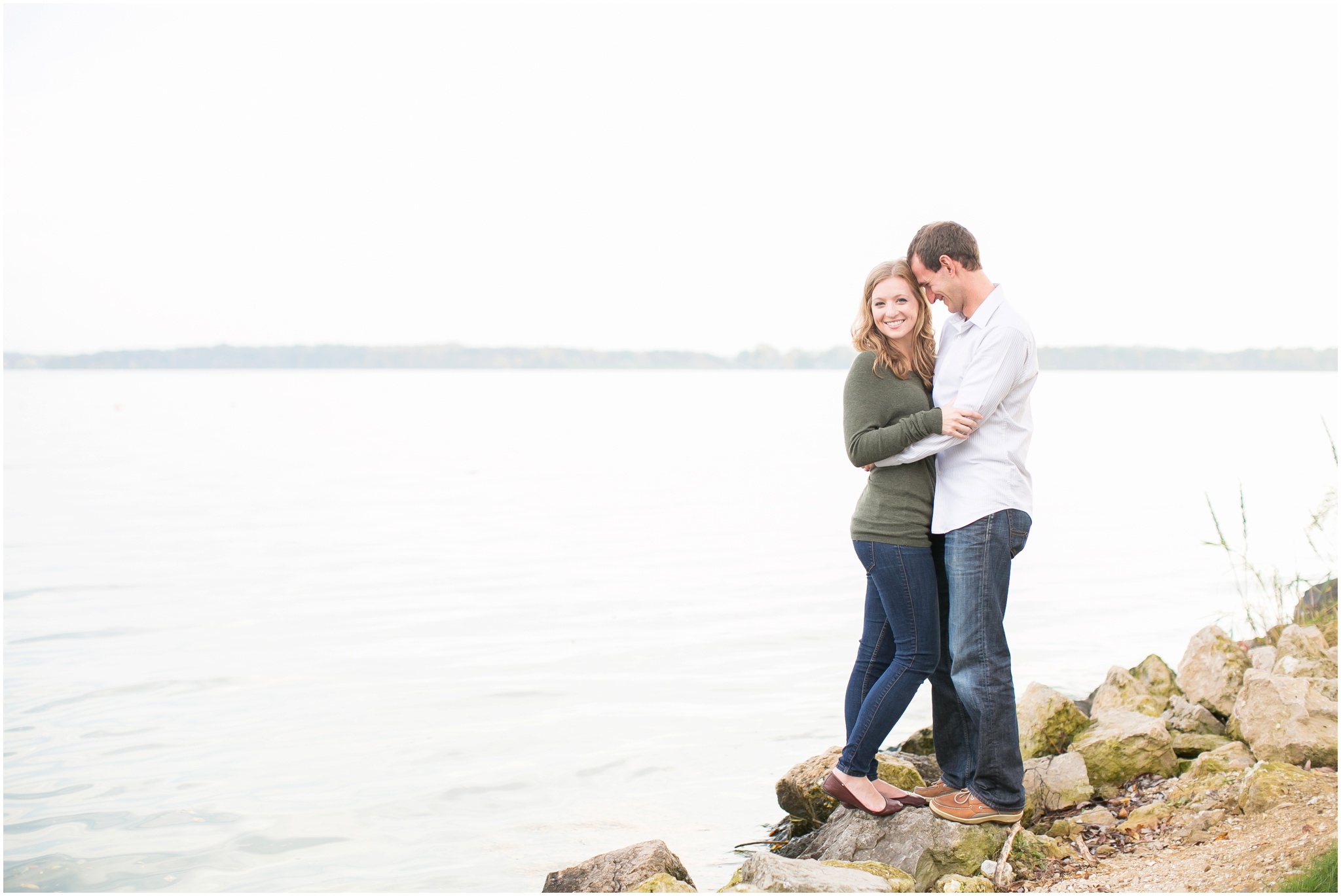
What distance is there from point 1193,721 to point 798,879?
2823 millimetres

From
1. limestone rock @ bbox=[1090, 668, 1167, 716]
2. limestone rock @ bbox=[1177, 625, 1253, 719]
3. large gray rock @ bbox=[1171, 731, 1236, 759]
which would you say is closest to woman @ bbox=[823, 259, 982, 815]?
large gray rock @ bbox=[1171, 731, 1236, 759]

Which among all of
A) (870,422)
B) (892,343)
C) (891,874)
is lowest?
(891,874)

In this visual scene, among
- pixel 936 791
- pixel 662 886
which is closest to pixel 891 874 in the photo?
pixel 936 791

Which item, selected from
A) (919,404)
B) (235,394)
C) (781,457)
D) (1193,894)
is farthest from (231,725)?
(235,394)

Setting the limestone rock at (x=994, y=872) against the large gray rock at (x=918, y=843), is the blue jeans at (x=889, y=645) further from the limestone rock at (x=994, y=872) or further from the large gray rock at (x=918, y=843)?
the limestone rock at (x=994, y=872)

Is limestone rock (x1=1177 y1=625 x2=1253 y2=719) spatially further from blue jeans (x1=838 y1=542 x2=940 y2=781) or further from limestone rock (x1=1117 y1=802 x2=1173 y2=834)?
blue jeans (x1=838 y1=542 x2=940 y2=781)

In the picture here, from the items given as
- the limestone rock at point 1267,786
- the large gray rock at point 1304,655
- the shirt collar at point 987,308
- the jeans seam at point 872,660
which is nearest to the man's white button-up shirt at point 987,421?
the shirt collar at point 987,308

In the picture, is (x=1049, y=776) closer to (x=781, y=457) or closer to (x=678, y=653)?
(x=678, y=653)

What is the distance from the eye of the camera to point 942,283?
4027mm

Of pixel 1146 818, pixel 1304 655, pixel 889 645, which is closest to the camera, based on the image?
pixel 889 645

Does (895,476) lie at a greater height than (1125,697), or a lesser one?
greater

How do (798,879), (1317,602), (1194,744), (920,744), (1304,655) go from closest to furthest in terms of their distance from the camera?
(798,879)
(1194,744)
(920,744)
(1304,655)
(1317,602)

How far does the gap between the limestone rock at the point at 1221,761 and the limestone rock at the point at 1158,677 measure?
3.42 feet

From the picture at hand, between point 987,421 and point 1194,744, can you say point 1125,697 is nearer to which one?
point 1194,744
